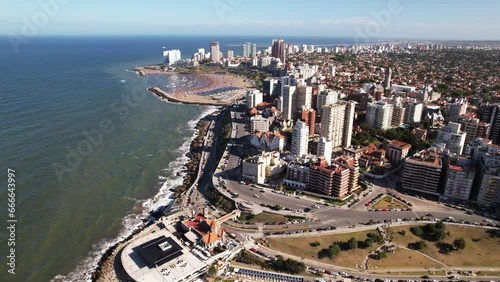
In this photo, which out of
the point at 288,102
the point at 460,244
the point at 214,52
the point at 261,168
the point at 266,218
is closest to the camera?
the point at 460,244

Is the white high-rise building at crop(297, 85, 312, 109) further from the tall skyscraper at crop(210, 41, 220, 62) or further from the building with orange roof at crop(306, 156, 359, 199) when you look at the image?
the tall skyscraper at crop(210, 41, 220, 62)

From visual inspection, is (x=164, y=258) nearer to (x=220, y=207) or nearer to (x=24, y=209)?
(x=220, y=207)

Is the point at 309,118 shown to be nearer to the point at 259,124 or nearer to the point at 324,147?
the point at 259,124

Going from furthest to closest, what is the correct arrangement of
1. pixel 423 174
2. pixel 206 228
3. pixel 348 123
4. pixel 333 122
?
pixel 348 123 < pixel 333 122 < pixel 423 174 < pixel 206 228

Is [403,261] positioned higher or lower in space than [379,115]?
lower

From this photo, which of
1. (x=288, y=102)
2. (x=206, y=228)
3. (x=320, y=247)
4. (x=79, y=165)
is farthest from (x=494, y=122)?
(x=79, y=165)

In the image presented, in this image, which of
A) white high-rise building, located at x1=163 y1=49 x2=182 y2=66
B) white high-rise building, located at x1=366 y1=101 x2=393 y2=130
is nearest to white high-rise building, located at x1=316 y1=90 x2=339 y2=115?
white high-rise building, located at x1=366 y1=101 x2=393 y2=130
